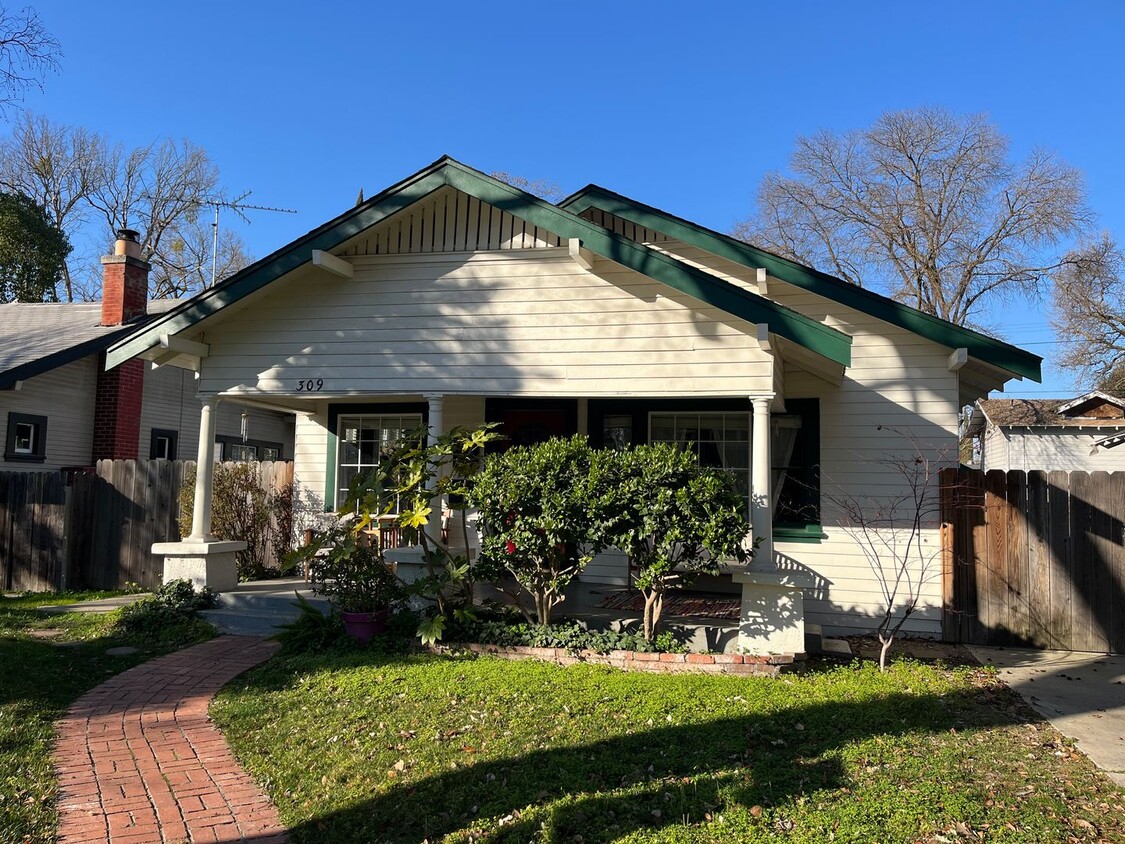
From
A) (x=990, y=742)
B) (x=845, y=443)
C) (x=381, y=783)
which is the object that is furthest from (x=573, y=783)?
(x=845, y=443)

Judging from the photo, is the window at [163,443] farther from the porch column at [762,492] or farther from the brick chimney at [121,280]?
the porch column at [762,492]

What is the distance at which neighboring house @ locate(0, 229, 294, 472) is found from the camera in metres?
14.0

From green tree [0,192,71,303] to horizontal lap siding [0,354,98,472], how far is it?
16655 mm

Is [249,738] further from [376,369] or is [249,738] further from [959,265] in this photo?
[959,265]

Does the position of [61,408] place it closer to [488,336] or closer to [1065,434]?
[488,336]

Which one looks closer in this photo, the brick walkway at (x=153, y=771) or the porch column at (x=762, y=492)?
the brick walkway at (x=153, y=771)

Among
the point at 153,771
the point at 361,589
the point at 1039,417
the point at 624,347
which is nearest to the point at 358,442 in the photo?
the point at 361,589

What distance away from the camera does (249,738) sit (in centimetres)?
526

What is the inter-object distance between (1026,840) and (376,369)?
22.7 feet

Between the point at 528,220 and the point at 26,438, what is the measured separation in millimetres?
11656

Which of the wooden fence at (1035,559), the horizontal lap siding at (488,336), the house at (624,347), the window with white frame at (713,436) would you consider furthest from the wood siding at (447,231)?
the wooden fence at (1035,559)

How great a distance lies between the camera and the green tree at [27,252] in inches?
1082

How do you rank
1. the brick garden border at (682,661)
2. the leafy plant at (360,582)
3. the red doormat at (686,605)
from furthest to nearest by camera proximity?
the red doormat at (686,605)
the leafy plant at (360,582)
the brick garden border at (682,661)

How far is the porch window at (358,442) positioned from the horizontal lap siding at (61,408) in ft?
22.1
